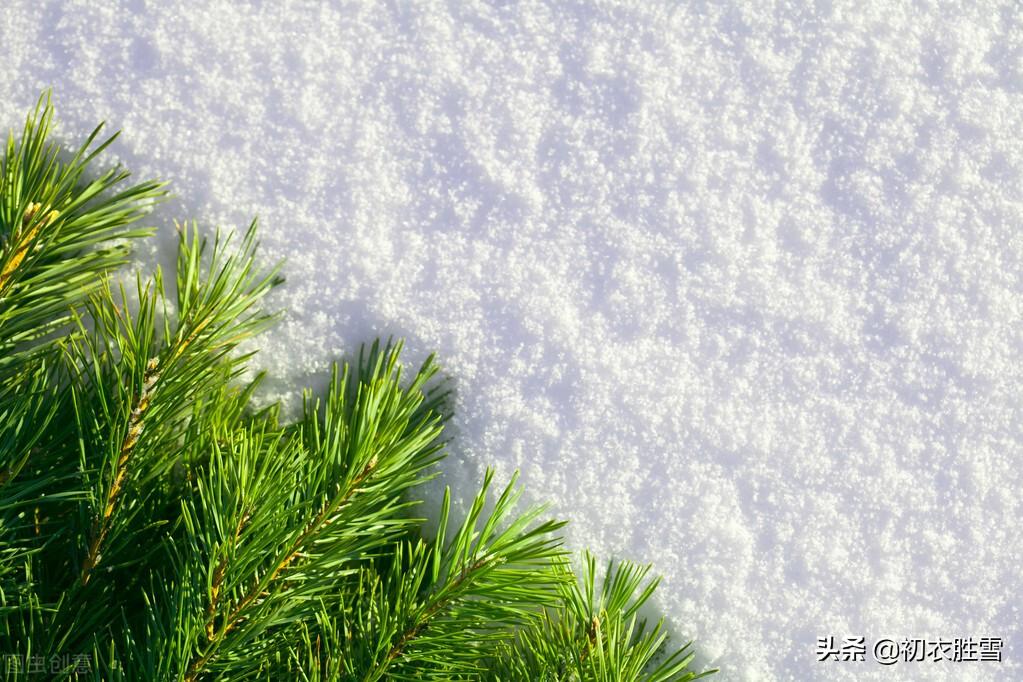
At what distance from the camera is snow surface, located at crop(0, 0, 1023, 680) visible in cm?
66

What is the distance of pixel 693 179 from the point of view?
669 mm

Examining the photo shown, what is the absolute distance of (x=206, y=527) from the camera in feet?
1.69

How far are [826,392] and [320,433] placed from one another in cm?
38

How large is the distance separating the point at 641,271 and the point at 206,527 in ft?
1.17

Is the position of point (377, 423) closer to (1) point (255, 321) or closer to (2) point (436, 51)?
(1) point (255, 321)

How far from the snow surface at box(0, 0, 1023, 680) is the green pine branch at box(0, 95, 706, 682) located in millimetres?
67

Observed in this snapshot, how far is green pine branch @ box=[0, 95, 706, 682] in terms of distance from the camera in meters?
0.52

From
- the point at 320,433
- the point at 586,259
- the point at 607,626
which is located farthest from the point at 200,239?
the point at 607,626

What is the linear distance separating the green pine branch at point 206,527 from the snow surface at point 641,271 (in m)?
0.07

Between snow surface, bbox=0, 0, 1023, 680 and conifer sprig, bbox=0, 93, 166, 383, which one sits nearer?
conifer sprig, bbox=0, 93, 166, 383

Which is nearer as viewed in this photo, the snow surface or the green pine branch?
the green pine branch

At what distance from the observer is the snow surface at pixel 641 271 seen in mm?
655

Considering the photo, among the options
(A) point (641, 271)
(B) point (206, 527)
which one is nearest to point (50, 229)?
(B) point (206, 527)

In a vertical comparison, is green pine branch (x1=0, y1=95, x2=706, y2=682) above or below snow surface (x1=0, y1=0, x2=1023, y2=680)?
below
